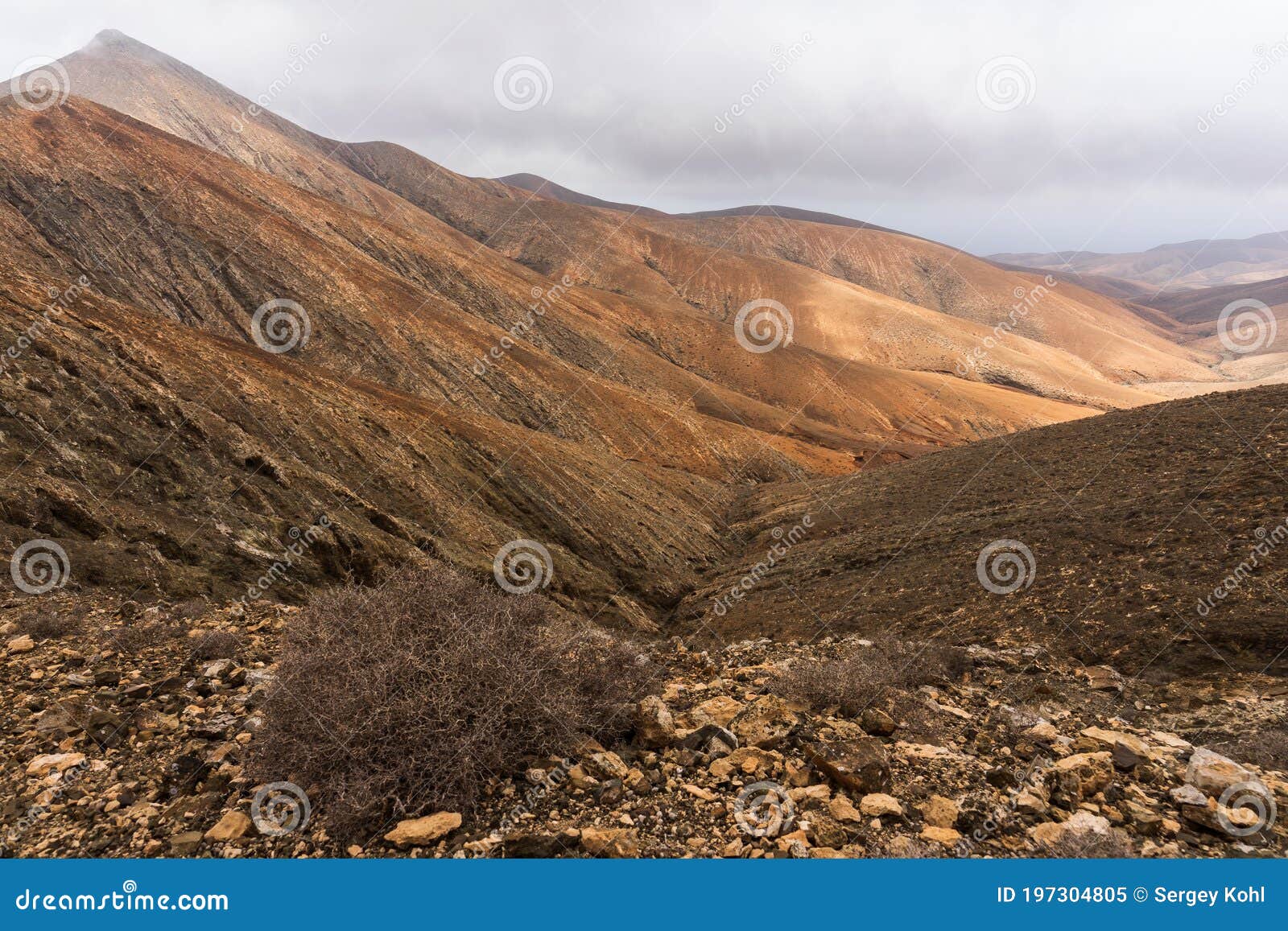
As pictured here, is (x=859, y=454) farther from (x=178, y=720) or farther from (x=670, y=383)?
(x=178, y=720)

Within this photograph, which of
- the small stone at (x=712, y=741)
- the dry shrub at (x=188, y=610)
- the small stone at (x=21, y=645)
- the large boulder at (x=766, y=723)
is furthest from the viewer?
the dry shrub at (x=188, y=610)

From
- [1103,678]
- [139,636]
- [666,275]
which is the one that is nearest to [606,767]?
[139,636]

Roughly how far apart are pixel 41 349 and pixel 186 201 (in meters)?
22.7

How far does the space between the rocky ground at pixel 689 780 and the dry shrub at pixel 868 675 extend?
0.47ft

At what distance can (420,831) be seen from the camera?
3514 millimetres

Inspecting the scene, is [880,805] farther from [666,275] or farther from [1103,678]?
[666,275]

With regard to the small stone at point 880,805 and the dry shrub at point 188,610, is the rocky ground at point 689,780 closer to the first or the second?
the small stone at point 880,805

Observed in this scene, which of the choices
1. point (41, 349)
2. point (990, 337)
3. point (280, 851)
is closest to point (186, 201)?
point (41, 349)

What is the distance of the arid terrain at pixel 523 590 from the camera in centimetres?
382

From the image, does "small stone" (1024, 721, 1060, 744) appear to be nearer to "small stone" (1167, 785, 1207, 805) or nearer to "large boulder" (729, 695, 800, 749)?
"small stone" (1167, 785, 1207, 805)

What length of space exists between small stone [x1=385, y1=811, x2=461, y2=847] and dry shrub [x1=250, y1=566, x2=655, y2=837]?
105 mm

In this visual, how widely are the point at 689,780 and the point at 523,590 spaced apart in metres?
7.58

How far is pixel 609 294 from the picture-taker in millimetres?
59500

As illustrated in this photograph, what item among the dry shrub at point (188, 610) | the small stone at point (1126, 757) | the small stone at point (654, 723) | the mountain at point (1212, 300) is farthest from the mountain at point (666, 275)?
the mountain at point (1212, 300)
